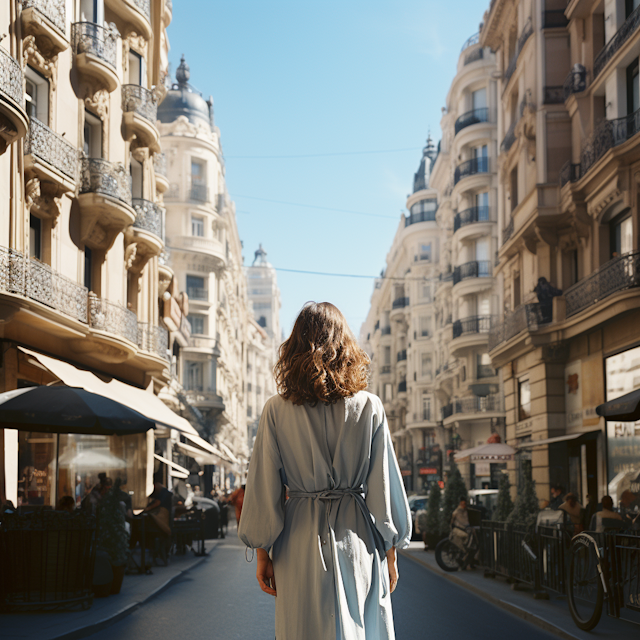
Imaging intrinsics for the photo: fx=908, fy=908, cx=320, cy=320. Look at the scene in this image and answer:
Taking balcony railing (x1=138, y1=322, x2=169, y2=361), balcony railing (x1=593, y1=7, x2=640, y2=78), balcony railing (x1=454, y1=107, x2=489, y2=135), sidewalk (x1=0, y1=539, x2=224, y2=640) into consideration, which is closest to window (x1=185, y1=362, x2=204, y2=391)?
balcony railing (x1=454, y1=107, x2=489, y2=135)

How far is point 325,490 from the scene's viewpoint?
12.5ft

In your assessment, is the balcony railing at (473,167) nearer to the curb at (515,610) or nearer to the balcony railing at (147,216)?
the balcony railing at (147,216)

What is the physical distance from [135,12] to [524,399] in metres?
15.4

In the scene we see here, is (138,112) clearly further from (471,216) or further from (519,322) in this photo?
(471,216)

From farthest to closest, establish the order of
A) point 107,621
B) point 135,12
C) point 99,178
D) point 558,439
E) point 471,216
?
point 471,216 → point 135,12 → point 558,439 → point 99,178 → point 107,621

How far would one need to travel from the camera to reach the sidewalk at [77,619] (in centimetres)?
844

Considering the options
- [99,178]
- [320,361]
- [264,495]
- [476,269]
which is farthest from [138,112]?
[476,269]

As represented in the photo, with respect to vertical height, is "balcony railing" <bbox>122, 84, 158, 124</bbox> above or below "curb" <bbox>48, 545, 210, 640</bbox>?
above

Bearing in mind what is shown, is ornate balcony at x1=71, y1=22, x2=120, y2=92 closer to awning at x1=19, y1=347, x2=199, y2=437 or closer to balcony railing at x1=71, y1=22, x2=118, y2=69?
balcony railing at x1=71, y1=22, x2=118, y2=69

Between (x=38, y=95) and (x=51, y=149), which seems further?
(x=38, y=95)

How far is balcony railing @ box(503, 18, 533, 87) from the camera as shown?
25.7 metres

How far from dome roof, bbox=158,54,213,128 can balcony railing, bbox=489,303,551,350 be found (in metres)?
29.6

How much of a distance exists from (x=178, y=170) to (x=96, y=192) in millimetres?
30457

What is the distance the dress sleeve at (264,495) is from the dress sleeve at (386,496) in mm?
387
